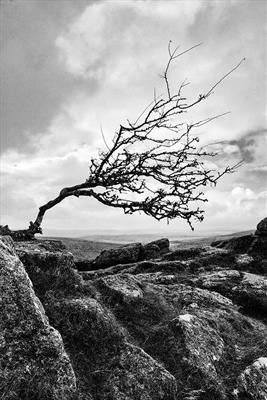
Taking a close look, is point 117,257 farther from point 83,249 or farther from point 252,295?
point 83,249

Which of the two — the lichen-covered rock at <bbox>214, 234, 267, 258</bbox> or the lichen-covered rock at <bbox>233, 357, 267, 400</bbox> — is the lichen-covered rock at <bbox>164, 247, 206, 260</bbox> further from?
the lichen-covered rock at <bbox>233, 357, 267, 400</bbox>

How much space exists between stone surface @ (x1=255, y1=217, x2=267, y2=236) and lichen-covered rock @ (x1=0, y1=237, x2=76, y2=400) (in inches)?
612

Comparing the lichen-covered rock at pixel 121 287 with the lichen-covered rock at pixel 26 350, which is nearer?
A: the lichen-covered rock at pixel 26 350

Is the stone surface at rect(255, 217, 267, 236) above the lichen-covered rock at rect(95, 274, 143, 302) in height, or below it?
above

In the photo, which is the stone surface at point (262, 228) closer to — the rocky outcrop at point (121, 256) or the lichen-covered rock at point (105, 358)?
the rocky outcrop at point (121, 256)

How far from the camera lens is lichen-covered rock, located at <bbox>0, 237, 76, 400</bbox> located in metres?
6.48

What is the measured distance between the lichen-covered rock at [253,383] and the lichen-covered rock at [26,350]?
3.95 metres

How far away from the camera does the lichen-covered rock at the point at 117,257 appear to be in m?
22.2

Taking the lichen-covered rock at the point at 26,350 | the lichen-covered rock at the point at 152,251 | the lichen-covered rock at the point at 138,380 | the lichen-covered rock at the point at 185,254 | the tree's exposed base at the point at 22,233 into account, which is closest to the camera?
the lichen-covered rock at the point at 26,350

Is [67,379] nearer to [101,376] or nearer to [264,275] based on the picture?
[101,376]

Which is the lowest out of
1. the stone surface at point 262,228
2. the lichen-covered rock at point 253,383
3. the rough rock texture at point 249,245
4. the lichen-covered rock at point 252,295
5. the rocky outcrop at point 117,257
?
the lichen-covered rock at point 253,383

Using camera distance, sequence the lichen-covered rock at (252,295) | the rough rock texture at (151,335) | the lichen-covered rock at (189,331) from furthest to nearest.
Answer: the lichen-covered rock at (252,295) → the lichen-covered rock at (189,331) → the rough rock texture at (151,335)

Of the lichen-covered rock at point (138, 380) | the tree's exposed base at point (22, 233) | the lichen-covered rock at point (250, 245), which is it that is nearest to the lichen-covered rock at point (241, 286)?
the lichen-covered rock at point (250, 245)

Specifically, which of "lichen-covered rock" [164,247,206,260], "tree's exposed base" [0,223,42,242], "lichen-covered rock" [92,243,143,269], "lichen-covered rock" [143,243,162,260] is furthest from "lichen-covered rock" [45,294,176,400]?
"lichen-covered rock" [143,243,162,260]
